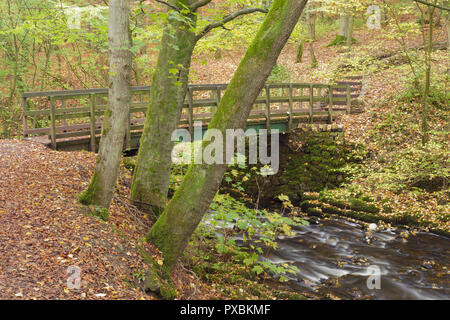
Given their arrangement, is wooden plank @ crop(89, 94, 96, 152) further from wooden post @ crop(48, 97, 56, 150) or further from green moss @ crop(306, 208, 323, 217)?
green moss @ crop(306, 208, 323, 217)

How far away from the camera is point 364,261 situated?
853 cm

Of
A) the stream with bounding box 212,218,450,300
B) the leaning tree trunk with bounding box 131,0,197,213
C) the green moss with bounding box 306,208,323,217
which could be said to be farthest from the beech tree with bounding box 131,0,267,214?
the green moss with bounding box 306,208,323,217

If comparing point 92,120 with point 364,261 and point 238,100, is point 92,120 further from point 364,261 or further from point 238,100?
point 364,261

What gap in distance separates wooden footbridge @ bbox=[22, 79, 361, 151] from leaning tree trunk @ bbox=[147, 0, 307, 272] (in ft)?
14.9

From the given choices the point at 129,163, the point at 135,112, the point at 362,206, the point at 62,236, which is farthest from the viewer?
the point at 135,112

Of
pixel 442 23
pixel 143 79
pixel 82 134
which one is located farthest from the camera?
pixel 442 23

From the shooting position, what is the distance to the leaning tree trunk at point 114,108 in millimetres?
5047

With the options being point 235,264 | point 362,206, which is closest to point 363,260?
point 362,206

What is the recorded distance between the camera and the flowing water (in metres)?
7.17

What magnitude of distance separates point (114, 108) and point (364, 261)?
6420 millimetres

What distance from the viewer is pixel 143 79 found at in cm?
2058
